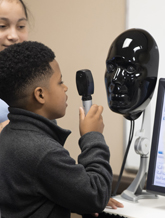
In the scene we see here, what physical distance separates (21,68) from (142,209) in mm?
549

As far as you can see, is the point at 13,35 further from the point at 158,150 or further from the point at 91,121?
the point at 158,150

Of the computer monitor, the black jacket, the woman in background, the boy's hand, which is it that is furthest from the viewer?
the woman in background

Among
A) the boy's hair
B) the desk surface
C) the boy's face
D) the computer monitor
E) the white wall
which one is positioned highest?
the white wall

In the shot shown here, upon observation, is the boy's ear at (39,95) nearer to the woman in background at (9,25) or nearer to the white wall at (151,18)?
the woman in background at (9,25)

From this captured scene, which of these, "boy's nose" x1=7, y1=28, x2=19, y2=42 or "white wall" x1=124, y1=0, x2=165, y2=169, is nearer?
"boy's nose" x1=7, y1=28, x2=19, y2=42

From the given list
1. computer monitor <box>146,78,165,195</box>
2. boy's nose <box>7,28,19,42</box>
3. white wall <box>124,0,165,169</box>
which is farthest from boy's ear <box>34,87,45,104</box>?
white wall <box>124,0,165,169</box>

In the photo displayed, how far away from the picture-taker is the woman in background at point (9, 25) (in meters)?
1.31

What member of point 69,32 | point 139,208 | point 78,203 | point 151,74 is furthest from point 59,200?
point 69,32

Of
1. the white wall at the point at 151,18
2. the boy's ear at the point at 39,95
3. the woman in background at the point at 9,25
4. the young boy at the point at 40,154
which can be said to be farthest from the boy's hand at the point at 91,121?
the white wall at the point at 151,18

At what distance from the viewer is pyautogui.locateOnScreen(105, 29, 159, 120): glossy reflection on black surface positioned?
1043 millimetres

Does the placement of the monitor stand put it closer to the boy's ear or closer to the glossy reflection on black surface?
the glossy reflection on black surface

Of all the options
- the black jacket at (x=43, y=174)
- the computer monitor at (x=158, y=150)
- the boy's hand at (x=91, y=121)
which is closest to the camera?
the black jacket at (x=43, y=174)

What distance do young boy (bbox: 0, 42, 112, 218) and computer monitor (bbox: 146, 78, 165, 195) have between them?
22cm

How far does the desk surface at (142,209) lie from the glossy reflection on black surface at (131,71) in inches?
11.4
